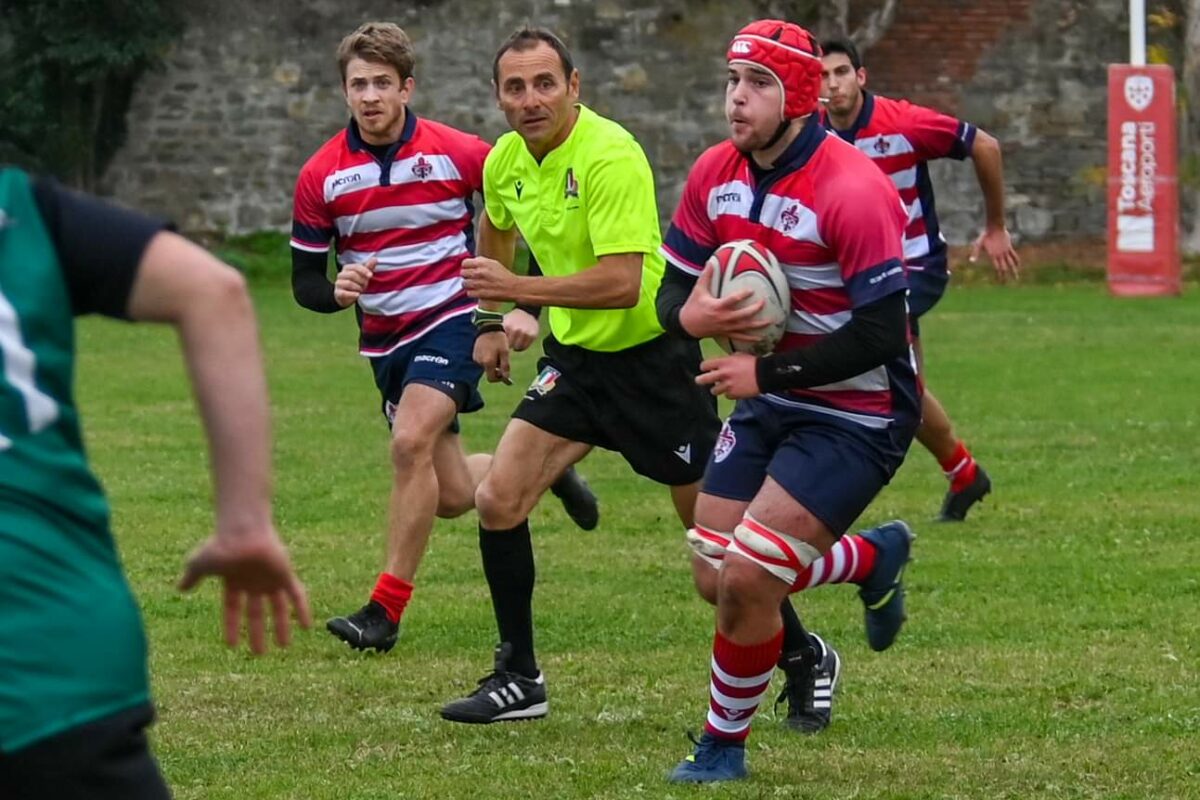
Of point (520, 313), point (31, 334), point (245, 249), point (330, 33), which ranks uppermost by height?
point (31, 334)

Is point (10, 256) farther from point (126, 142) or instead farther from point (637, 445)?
point (126, 142)

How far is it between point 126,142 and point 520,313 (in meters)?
22.6

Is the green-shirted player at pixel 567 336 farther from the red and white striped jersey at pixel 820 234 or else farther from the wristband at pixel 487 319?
the red and white striped jersey at pixel 820 234

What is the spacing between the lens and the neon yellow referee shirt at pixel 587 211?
22.3 feet

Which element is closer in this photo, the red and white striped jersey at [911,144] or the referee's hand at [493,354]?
the referee's hand at [493,354]

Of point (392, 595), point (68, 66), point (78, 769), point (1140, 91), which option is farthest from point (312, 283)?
point (68, 66)

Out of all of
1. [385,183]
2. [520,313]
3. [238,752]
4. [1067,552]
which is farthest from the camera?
[1067,552]

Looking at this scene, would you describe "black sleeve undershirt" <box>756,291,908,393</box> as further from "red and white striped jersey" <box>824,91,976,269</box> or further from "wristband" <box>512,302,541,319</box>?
"red and white striped jersey" <box>824,91,976,269</box>

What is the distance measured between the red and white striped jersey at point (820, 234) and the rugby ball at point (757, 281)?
3.0 inches

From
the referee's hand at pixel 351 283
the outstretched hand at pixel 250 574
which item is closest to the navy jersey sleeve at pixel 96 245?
the outstretched hand at pixel 250 574

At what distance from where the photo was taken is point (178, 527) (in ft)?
35.2

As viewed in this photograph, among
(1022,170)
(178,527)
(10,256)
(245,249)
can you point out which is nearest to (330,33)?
(245,249)

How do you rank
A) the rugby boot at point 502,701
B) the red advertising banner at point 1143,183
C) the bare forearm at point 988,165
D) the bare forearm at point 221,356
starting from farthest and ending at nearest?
1. the red advertising banner at point 1143,183
2. the bare forearm at point 988,165
3. the rugby boot at point 502,701
4. the bare forearm at point 221,356

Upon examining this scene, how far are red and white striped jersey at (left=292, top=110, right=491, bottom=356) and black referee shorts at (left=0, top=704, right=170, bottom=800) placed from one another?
206 inches
